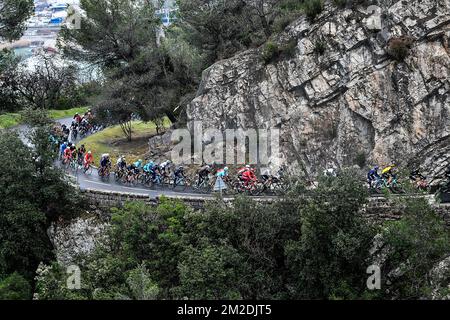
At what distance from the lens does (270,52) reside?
42.2 m

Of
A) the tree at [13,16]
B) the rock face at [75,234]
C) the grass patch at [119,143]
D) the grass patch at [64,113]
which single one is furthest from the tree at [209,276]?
the tree at [13,16]

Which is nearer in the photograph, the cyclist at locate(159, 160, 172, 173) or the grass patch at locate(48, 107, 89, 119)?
the cyclist at locate(159, 160, 172, 173)

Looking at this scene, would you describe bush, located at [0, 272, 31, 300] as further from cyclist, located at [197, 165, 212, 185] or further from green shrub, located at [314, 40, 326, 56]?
green shrub, located at [314, 40, 326, 56]

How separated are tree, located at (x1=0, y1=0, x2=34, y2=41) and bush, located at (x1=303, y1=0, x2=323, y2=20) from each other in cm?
3157

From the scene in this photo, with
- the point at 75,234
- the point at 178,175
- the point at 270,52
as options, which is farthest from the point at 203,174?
the point at 270,52

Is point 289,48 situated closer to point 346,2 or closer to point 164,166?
point 346,2

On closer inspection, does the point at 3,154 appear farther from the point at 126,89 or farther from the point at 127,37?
the point at 127,37

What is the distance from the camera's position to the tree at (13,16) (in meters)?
61.6

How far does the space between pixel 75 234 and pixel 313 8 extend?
64.4 feet

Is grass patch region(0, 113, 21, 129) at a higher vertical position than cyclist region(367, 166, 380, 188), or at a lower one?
higher

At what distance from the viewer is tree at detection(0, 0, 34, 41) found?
2425 inches

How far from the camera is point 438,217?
29.2 metres

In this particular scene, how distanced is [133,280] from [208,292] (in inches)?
127

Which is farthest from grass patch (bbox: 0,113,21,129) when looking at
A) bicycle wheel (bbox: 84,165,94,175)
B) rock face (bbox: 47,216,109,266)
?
rock face (bbox: 47,216,109,266)
